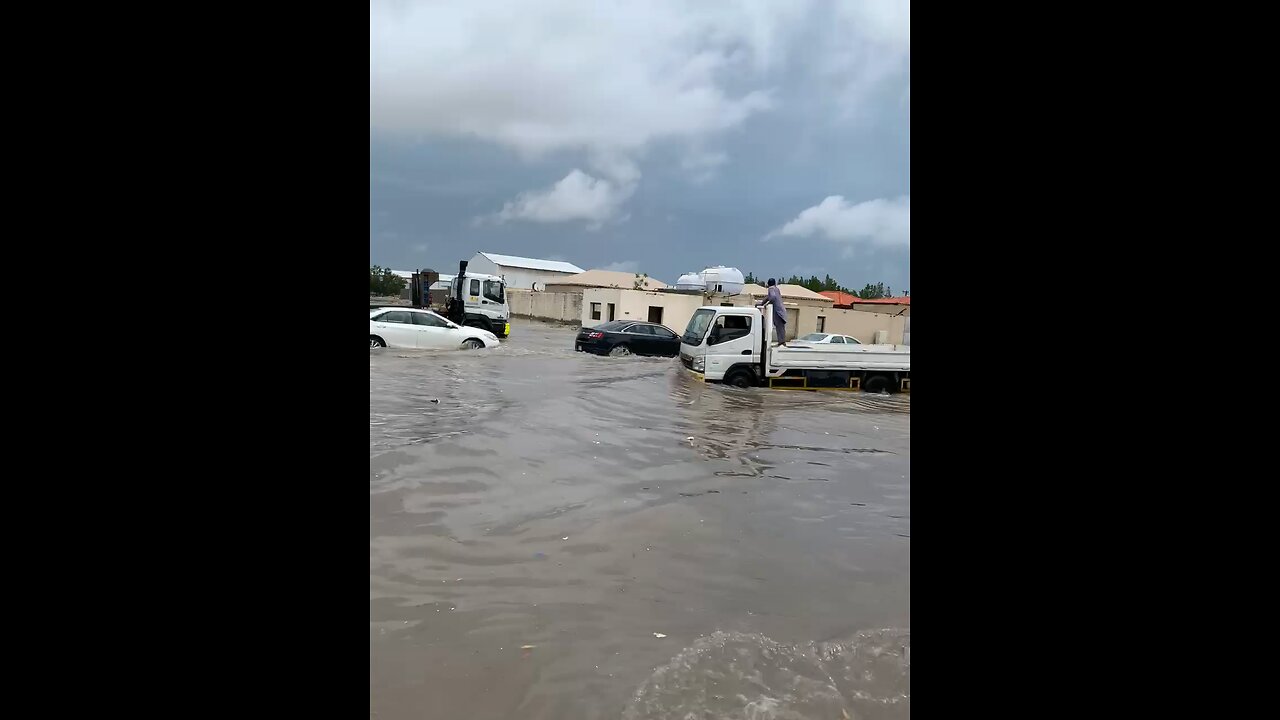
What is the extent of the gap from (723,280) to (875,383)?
59.4 feet

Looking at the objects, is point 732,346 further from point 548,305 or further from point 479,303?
point 548,305

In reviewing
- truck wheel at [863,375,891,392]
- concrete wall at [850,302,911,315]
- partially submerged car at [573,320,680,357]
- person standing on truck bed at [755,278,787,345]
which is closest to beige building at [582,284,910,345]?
concrete wall at [850,302,911,315]

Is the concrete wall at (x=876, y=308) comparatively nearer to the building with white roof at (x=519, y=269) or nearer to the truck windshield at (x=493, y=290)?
the truck windshield at (x=493, y=290)

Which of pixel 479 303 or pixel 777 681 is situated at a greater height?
pixel 479 303

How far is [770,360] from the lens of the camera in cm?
1312

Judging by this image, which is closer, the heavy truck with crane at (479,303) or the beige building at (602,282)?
the heavy truck with crane at (479,303)

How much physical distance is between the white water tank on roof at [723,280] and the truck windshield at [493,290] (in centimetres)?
1130

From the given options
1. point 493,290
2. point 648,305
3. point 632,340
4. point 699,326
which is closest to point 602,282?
point 648,305

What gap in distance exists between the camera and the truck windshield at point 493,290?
2220cm

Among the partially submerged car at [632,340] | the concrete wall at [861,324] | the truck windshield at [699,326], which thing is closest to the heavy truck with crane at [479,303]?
the partially submerged car at [632,340]

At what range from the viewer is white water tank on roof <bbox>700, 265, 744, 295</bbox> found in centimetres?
3078

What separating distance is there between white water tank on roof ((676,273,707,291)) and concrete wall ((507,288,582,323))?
7.12 m

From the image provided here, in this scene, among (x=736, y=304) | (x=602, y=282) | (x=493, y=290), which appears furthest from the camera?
(x=602, y=282)
